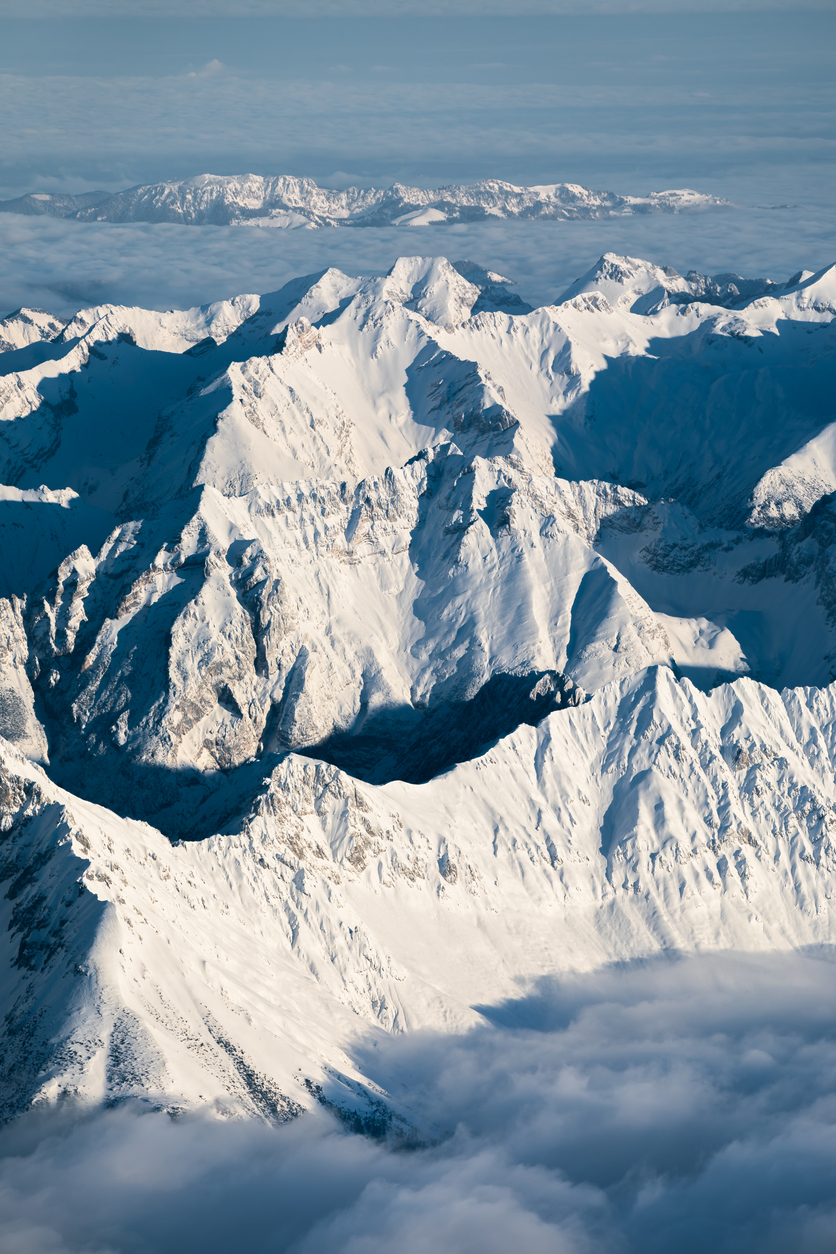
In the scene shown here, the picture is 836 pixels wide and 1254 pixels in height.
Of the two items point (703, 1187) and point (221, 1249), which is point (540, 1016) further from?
point (221, 1249)

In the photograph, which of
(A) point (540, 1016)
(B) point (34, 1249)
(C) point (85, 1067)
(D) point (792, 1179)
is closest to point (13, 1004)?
(C) point (85, 1067)

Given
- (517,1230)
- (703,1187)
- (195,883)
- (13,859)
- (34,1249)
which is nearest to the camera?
(34,1249)

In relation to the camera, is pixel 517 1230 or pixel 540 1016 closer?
pixel 517 1230

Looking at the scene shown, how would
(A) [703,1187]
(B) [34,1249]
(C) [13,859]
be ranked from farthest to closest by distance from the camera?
1. (C) [13,859]
2. (A) [703,1187]
3. (B) [34,1249]

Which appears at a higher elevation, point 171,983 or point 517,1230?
point 171,983

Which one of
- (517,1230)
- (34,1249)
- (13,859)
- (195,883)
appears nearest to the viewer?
(34,1249)

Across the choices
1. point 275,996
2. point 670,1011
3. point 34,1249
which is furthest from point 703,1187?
point 34,1249

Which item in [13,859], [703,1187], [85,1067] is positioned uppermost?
[13,859]

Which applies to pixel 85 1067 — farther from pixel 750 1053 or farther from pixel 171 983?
pixel 750 1053

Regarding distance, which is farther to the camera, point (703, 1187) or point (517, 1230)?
point (703, 1187)
